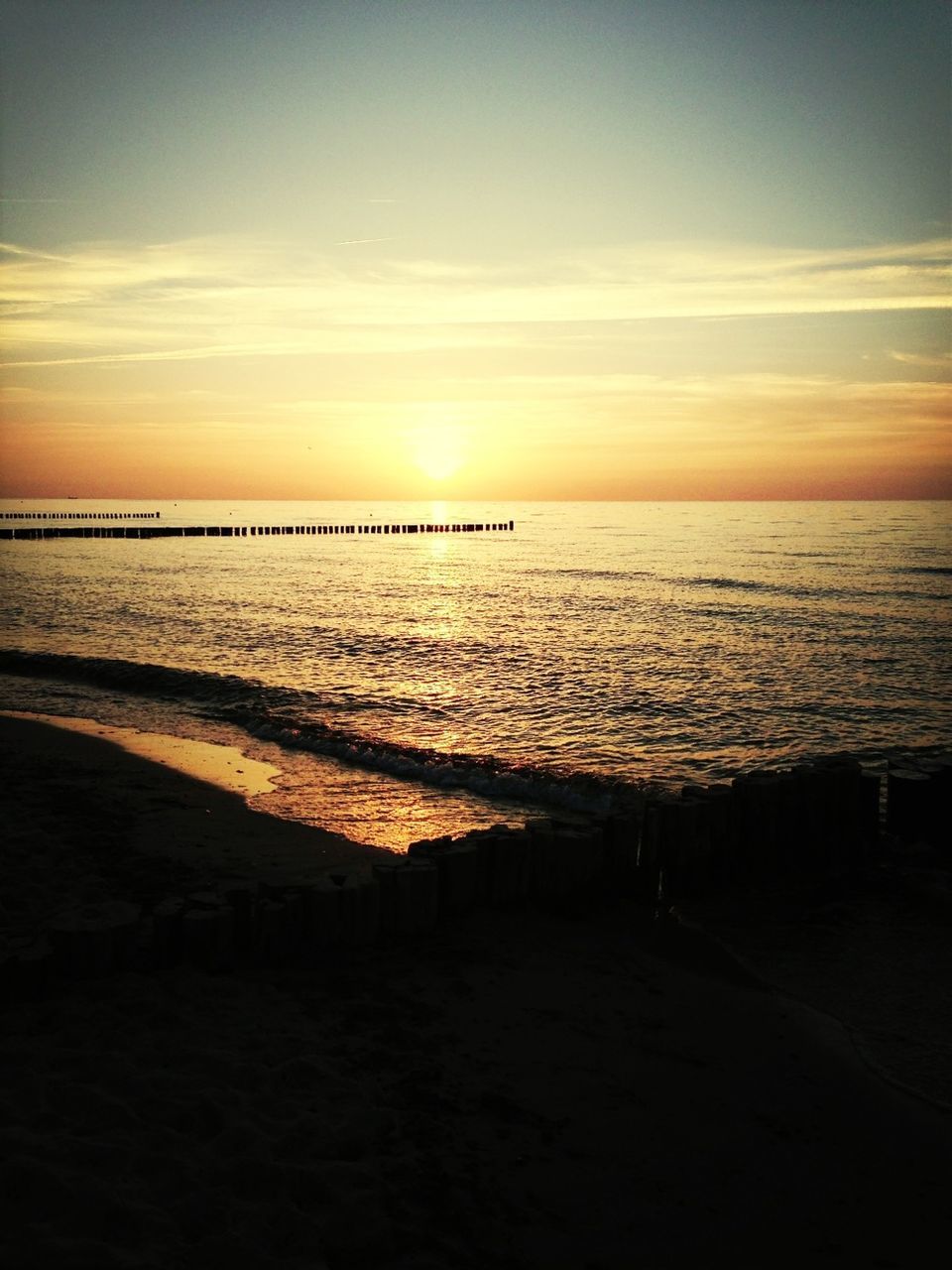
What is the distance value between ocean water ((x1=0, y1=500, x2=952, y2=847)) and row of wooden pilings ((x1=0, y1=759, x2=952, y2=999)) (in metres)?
3.42

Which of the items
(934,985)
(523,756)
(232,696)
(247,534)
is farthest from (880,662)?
(247,534)

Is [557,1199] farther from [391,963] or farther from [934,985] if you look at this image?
[934,985]

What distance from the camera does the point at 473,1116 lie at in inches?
208

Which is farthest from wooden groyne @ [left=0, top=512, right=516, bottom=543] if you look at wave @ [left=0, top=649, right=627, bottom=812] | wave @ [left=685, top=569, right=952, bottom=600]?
wave @ [left=0, top=649, right=627, bottom=812]

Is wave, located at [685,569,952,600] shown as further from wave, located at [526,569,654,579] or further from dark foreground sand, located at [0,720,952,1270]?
dark foreground sand, located at [0,720,952,1270]

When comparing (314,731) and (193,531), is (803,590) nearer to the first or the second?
(314,731)

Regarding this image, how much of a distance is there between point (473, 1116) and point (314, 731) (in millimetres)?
12421

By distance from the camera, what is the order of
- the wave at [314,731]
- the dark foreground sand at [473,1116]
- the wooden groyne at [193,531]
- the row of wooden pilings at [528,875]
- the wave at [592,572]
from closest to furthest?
the dark foreground sand at [473,1116]
the row of wooden pilings at [528,875]
the wave at [314,731]
the wave at [592,572]
the wooden groyne at [193,531]

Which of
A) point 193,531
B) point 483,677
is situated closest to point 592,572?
point 483,677

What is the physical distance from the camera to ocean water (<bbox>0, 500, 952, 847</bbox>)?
48.9 ft

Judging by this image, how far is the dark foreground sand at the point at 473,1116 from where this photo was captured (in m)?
4.33

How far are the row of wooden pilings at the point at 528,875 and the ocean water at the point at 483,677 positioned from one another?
11.2ft

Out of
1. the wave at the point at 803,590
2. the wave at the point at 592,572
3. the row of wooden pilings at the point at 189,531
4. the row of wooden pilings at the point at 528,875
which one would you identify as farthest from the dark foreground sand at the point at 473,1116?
the row of wooden pilings at the point at 189,531

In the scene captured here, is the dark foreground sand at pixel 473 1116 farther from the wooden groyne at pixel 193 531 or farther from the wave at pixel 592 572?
the wooden groyne at pixel 193 531
